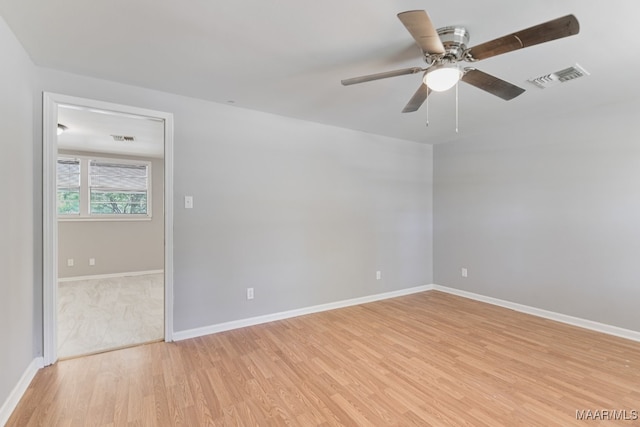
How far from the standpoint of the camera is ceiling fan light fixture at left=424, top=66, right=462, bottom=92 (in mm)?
1745

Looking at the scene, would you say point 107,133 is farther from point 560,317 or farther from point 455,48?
point 560,317

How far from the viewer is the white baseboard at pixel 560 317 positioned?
294 cm

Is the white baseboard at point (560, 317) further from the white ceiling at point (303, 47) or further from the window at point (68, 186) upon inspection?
the window at point (68, 186)

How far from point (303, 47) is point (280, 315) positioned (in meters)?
2.74

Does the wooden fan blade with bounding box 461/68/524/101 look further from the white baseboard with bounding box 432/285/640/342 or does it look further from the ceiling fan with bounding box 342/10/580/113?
the white baseboard with bounding box 432/285/640/342

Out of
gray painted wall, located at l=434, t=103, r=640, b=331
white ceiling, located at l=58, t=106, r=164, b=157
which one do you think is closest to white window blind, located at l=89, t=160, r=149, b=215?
white ceiling, located at l=58, t=106, r=164, b=157

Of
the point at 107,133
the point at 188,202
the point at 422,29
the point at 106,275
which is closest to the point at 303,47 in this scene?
the point at 422,29

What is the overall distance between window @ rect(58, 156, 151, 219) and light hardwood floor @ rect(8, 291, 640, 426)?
404 cm

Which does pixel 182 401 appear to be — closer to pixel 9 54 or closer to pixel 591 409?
pixel 9 54

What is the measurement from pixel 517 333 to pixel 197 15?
384 centimetres

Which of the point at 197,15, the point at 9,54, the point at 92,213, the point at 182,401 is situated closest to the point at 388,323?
the point at 182,401

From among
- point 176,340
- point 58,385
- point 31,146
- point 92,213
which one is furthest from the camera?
point 92,213

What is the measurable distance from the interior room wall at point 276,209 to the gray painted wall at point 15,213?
44 centimetres

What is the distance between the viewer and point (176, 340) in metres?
2.85
